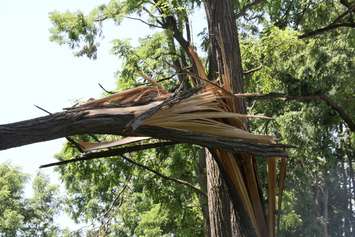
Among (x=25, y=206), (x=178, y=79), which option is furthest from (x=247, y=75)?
(x=25, y=206)

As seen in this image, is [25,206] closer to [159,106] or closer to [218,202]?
[218,202]

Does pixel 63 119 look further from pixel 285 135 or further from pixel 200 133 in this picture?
pixel 285 135

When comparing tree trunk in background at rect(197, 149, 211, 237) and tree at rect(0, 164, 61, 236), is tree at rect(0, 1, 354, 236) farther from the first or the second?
tree at rect(0, 164, 61, 236)

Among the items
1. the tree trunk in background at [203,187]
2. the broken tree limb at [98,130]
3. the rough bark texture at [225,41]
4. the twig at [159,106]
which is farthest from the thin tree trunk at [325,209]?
the twig at [159,106]

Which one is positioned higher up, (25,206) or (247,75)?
(247,75)

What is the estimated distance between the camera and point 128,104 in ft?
11.2

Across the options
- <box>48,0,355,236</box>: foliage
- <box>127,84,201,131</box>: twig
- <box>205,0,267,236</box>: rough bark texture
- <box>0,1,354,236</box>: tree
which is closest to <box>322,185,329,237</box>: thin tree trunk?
<box>0,1,354,236</box>: tree

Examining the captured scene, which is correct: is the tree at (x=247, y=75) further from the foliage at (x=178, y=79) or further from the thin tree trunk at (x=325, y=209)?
the thin tree trunk at (x=325, y=209)

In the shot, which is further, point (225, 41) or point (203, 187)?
point (203, 187)

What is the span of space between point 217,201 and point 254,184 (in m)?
1.00

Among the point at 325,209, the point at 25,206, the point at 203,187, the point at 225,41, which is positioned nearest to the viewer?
the point at 225,41

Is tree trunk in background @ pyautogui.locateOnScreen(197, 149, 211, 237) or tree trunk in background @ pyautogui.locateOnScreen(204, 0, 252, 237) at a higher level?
tree trunk in background @ pyautogui.locateOnScreen(204, 0, 252, 237)

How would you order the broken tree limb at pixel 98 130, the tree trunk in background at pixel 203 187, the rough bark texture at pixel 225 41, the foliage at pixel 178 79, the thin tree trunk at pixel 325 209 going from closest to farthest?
the broken tree limb at pixel 98 130, the rough bark texture at pixel 225 41, the foliage at pixel 178 79, the tree trunk in background at pixel 203 187, the thin tree trunk at pixel 325 209

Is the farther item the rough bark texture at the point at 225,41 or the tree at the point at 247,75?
the rough bark texture at the point at 225,41
